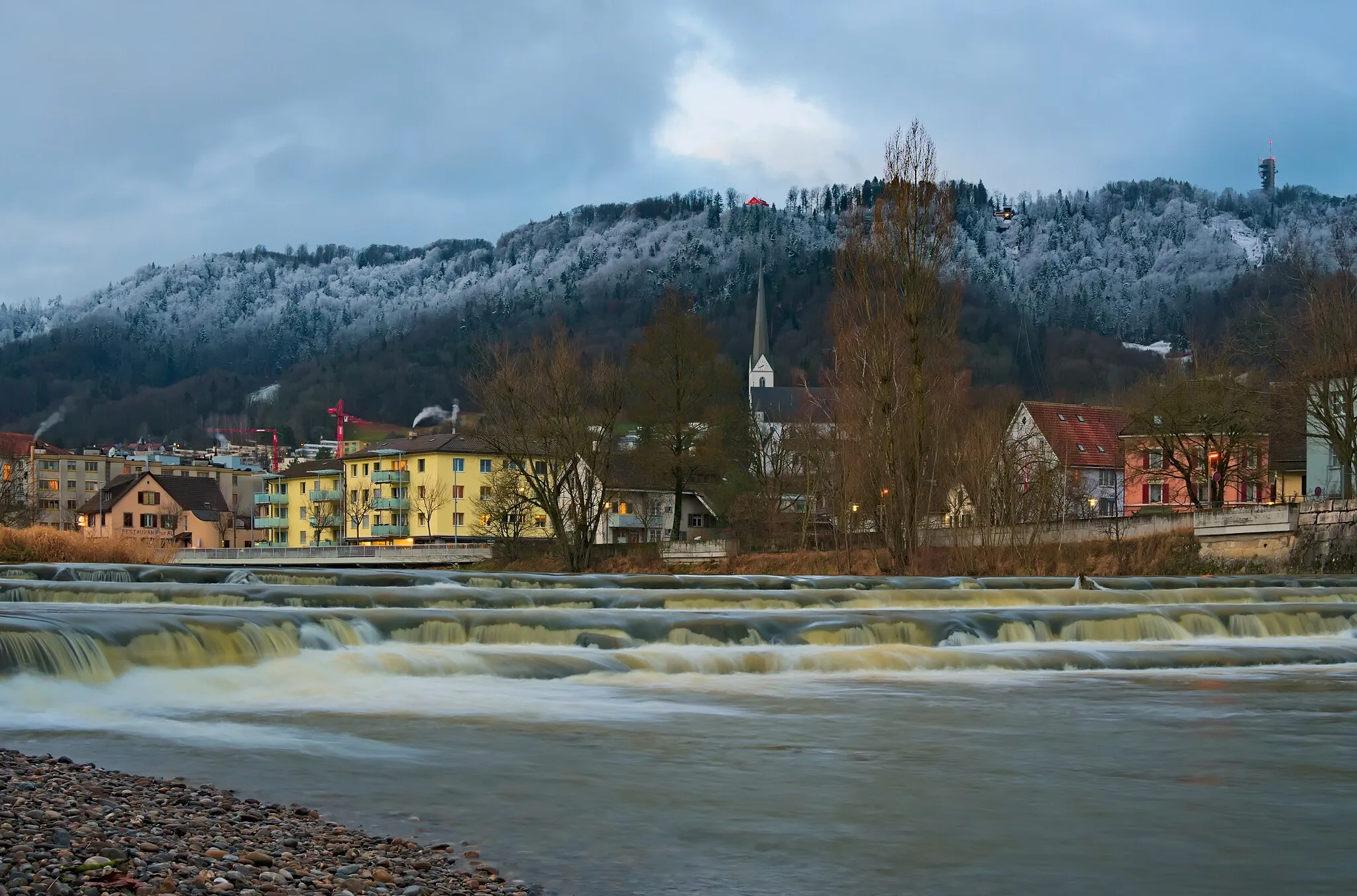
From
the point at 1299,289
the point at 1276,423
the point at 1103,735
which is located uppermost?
the point at 1299,289

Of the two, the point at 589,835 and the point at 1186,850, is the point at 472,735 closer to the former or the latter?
the point at 589,835

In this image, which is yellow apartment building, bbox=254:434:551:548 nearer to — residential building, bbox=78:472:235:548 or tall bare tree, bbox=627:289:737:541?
residential building, bbox=78:472:235:548

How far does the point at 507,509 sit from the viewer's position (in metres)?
75.4

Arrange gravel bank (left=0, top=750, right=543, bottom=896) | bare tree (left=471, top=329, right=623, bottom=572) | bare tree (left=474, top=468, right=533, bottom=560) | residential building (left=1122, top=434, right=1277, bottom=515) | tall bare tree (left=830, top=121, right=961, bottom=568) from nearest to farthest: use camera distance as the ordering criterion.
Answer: gravel bank (left=0, top=750, right=543, bottom=896) < tall bare tree (left=830, top=121, right=961, bottom=568) < bare tree (left=471, top=329, right=623, bottom=572) < residential building (left=1122, top=434, right=1277, bottom=515) < bare tree (left=474, top=468, right=533, bottom=560)

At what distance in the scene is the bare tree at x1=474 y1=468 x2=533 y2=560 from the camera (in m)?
75.1

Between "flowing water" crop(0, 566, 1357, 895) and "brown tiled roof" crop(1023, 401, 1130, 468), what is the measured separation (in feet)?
201

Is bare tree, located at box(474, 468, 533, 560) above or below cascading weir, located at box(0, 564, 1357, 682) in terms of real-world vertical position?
above

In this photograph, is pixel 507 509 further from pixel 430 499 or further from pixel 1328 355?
pixel 1328 355

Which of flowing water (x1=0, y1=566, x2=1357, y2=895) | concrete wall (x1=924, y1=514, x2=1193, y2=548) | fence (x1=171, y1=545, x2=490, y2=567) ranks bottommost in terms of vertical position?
fence (x1=171, y1=545, x2=490, y2=567)

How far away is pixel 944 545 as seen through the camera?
176 feet

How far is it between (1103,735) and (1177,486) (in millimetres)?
72046

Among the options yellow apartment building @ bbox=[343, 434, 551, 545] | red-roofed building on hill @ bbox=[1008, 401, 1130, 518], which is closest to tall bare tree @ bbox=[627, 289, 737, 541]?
red-roofed building on hill @ bbox=[1008, 401, 1130, 518]

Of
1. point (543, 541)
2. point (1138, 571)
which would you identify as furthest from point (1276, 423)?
point (543, 541)

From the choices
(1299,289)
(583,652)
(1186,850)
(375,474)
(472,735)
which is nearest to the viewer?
(1186,850)
